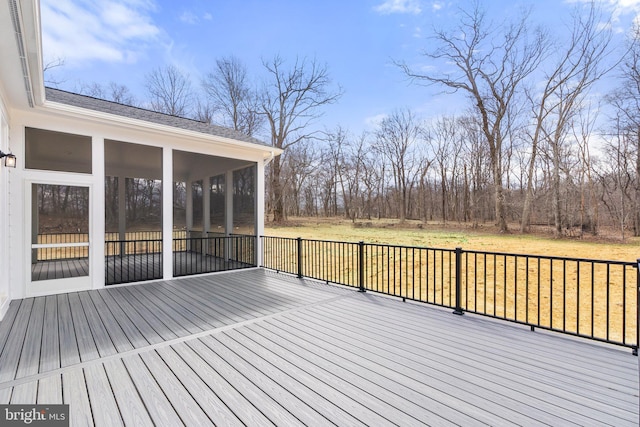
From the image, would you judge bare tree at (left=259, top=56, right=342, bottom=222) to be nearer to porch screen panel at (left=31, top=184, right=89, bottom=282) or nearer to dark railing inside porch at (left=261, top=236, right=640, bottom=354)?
dark railing inside porch at (left=261, top=236, right=640, bottom=354)

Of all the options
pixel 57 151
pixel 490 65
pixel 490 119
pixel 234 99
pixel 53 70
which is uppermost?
pixel 490 65

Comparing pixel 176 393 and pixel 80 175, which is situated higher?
pixel 80 175

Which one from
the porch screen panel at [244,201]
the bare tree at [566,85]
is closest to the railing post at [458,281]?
the porch screen panel at [244,201]

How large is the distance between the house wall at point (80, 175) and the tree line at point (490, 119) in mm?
12568

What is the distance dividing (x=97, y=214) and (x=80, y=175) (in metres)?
0.67

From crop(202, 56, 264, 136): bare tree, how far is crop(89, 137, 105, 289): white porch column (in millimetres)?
14567

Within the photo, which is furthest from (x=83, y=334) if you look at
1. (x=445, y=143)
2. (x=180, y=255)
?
(x=445, y=143)

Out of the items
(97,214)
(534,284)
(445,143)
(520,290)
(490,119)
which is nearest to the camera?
(97,214)

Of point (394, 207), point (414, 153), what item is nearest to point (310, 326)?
point (414, 153)

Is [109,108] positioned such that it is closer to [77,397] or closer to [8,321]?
[8,321]

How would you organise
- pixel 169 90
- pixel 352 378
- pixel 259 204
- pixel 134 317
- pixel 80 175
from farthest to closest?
pixel 169 90 < pixel 259 204 < pixel 80 175 < pixel 134 317 < pixel 352 378

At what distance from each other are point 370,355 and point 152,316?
271 centimetres

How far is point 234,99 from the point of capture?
18.5 metres

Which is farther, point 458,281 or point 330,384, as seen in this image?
point 458,281
